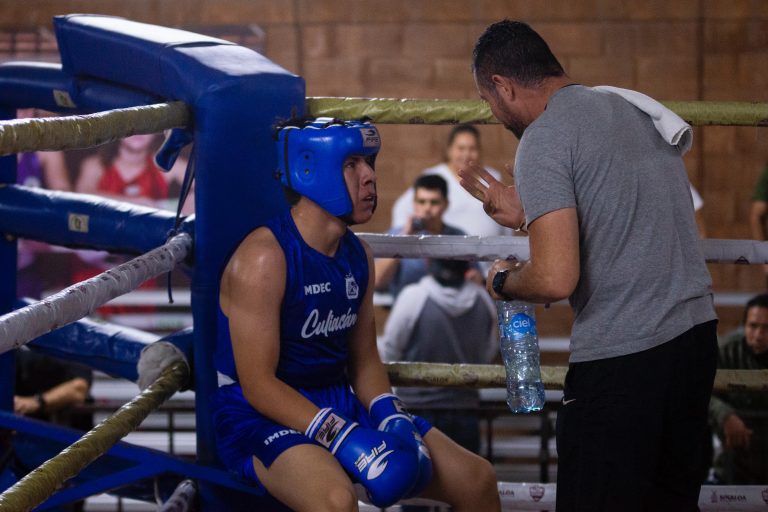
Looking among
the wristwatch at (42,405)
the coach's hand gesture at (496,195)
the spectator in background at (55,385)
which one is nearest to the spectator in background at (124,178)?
the spectator in background at (55,385)

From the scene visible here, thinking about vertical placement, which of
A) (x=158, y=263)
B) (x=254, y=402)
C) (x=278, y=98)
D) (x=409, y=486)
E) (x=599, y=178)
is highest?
(x=278, y=98)

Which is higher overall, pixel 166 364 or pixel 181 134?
pixel 181 134

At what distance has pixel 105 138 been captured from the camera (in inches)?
70.2

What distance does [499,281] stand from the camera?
6.40 ft

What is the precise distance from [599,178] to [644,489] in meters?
0.57

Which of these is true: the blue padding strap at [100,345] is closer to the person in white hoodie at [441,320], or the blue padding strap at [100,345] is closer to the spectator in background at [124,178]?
the person in white hoodie at [441,320]

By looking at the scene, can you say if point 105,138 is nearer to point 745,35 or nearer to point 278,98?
point 278,98

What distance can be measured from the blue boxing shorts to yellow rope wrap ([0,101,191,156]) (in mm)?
573

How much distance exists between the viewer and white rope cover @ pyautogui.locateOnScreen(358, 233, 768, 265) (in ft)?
7.55

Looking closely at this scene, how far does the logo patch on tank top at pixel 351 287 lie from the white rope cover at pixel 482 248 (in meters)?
0.20

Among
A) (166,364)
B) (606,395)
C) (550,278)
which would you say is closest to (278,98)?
(166,364)

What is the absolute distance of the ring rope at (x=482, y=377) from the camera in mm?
2312

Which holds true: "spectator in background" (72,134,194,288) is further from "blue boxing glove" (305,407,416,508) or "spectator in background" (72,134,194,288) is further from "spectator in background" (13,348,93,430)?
"blue boxing glove" (305,407,416,508)

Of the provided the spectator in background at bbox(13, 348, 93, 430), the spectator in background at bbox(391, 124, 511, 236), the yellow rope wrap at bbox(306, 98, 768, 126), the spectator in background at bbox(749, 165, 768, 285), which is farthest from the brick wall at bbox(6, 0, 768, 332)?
the yellow rope wrap at bbox(306, 98, 768, 126)
